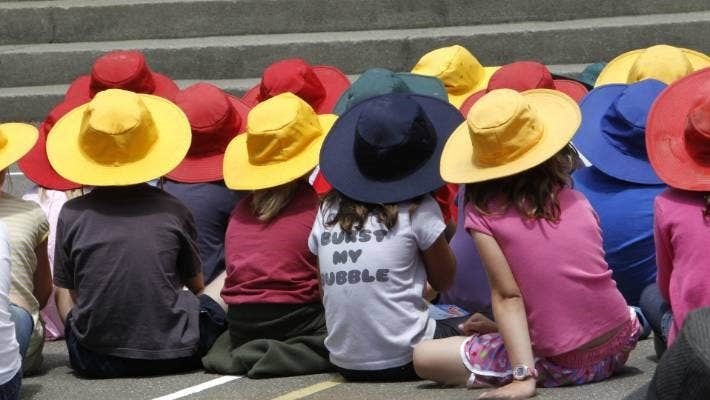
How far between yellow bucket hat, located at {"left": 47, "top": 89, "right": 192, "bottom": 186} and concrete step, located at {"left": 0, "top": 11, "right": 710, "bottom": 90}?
18.7 ft

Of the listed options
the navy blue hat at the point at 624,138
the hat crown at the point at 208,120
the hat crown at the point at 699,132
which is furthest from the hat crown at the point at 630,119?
the hat crown at the point at 208,120

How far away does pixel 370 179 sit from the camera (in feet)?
14.7

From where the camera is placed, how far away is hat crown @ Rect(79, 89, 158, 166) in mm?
4816

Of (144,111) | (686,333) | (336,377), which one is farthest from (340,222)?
(686,333)

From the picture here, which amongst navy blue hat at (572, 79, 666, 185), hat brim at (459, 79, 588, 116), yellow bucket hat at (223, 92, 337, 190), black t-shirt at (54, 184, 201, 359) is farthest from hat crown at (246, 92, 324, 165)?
hat brim at (459, 79, 588, 116)

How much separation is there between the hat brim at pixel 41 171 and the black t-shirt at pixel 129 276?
2.53 feet

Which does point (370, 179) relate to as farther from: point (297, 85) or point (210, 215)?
point (297, 85)

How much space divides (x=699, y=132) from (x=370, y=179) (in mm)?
1143

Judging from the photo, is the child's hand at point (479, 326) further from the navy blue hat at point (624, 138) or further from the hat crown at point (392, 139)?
the navy blue hat at point (624, 138)

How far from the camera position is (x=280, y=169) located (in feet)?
15.9

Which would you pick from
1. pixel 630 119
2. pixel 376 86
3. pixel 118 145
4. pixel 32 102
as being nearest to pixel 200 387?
pixel 118 145

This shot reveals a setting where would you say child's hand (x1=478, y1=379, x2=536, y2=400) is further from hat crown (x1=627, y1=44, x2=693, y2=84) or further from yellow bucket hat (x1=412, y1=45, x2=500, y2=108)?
yellow bucket hat (x1=412, y1=45, x2=500, y2=108)

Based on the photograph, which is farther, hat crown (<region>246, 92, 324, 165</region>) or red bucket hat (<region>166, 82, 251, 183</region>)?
red bucket hat (<region>166, 82, 251, 183</region>)

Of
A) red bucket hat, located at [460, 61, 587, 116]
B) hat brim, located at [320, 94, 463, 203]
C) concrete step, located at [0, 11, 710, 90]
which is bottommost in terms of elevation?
concrete step, located at [0, 11, 710, 90]
